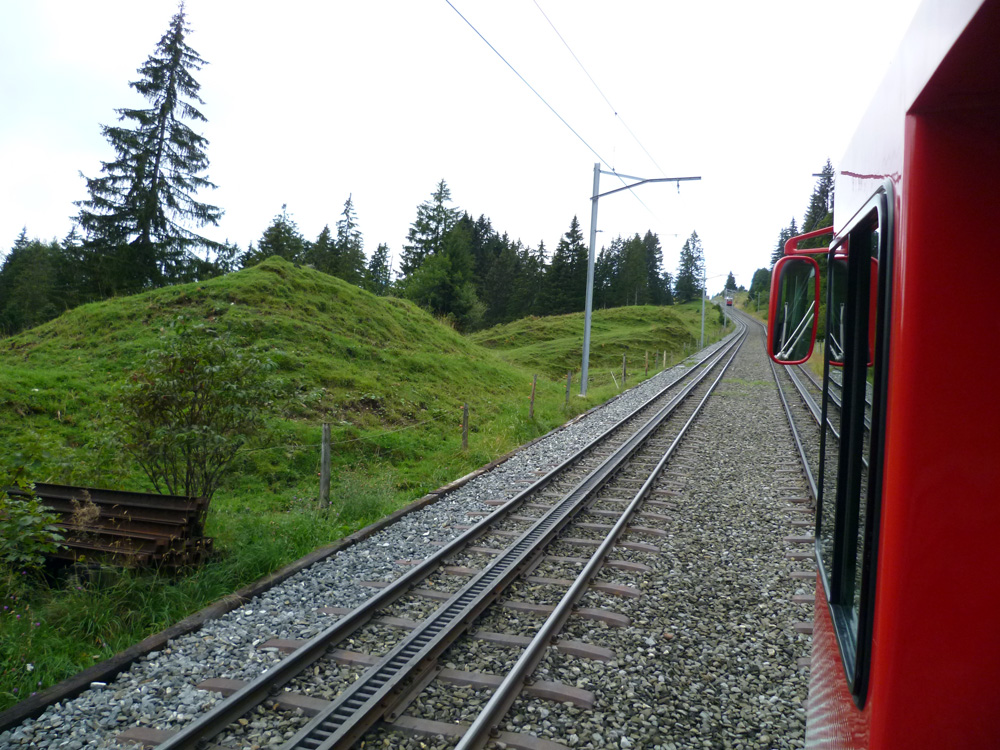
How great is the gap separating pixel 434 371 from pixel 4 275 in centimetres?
6030

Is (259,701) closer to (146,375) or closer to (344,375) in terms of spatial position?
(146,375)

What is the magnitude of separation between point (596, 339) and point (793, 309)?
165 feet

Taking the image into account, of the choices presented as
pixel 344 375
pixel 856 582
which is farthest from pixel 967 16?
pixel 344 375

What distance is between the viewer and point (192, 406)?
25.6 feet

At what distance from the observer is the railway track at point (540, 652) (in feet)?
13.0

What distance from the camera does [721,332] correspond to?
237ft

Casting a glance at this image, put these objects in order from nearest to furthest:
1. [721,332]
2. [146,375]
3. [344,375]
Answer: [146,375] → [344,375] → [721,332]

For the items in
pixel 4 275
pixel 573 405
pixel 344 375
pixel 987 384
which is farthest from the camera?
pixel 4 275

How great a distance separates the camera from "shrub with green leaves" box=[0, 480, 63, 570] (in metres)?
5.22

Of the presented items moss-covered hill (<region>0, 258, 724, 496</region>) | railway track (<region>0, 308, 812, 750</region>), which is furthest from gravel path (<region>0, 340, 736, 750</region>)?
moss-covered hill (<region>0, 258, 724, 496</region>)

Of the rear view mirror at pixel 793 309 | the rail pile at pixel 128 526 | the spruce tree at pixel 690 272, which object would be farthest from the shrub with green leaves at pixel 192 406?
the spruce tree at pixel 690 272

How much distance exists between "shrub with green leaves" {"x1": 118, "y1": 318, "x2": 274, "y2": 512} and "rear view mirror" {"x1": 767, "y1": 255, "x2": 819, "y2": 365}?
647 cm

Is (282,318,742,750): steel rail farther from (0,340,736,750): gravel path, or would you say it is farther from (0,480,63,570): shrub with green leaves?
(0,480,63,570): shrub with green leaves

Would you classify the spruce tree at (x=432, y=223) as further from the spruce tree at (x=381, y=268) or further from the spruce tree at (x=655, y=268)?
the spruce tree at (x=655, y=268)
